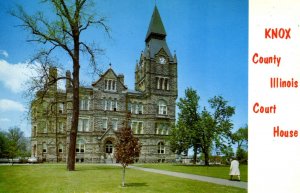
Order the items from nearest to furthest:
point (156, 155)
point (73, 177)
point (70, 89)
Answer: point (73, 177) → point (70, 89) → point (156, 155)

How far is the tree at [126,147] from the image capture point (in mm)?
5559

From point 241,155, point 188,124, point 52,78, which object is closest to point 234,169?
point 241,155

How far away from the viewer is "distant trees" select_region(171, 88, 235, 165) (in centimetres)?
578

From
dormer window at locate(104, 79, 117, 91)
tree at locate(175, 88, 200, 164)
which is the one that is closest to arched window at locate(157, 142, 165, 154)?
tree at locate(175, 88, 200, 164)

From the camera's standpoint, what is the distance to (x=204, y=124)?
22.2 ft

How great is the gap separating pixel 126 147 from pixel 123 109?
8042mm

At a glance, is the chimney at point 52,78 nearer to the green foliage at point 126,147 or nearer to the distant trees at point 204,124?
the green foliage at point 126,147

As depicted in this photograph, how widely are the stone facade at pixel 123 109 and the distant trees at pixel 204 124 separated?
43 cm

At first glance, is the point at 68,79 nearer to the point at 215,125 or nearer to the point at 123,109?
the point at 215,125

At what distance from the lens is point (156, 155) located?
36.2 ft

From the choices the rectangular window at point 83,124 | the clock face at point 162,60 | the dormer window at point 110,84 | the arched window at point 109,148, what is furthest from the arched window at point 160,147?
the rectangular window at point 83,124

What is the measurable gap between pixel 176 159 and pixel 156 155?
6.24 ft
